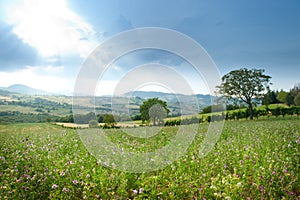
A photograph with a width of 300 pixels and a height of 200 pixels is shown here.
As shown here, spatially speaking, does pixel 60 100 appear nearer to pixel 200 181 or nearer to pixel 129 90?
pixel 129 90

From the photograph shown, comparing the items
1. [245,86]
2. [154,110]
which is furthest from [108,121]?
[245,86]

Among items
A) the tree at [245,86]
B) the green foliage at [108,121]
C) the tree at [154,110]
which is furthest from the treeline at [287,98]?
the green foliage at [108,121]

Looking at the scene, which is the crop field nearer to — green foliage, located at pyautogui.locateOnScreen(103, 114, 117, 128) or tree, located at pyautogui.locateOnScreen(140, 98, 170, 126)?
green foliage, located at pyautogui.locateOnScreen(103, 114, 117, 128)

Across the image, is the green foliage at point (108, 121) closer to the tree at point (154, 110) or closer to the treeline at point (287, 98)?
the tree at point (154, 110)

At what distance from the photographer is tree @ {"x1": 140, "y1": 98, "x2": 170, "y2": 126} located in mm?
14352

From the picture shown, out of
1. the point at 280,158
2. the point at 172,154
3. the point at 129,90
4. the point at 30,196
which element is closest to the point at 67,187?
the point at 30,196

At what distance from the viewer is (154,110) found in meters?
15.7

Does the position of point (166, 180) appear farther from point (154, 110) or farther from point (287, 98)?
point (287, 98)

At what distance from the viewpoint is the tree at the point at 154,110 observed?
47.1 ft

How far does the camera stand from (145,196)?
475cm

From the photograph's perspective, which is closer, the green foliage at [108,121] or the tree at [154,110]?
the green foliage at [108,121]

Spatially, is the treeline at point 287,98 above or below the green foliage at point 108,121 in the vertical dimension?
above

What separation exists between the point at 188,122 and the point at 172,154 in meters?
12.0

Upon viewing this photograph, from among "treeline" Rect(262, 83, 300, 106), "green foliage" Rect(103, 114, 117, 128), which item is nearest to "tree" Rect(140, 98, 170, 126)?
"green foliage" Rect(103, 114, 117, 128)
